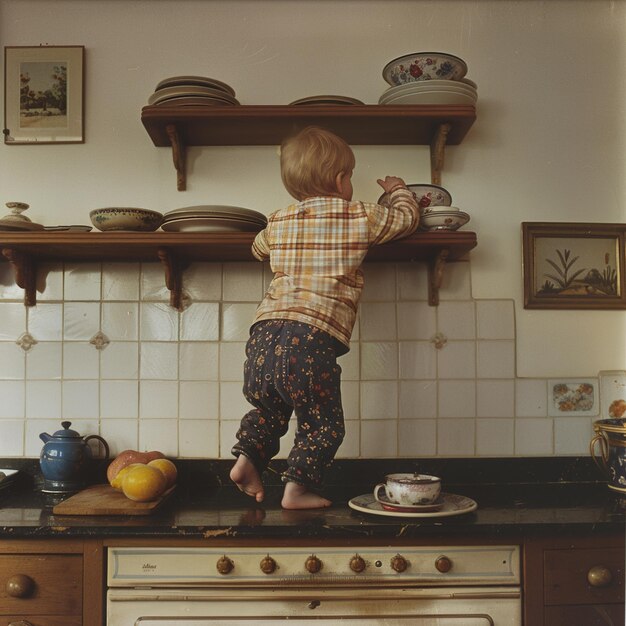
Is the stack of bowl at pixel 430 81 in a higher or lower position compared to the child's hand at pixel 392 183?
higher

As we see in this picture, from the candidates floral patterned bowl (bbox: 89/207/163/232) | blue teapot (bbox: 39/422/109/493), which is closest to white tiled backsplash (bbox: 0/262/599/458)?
blue teapot (bbox: 39/422/109/493)

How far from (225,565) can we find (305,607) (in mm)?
191

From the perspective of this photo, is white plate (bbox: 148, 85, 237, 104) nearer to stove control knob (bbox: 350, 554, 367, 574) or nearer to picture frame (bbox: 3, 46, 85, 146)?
picture frame (bbox: 3, 46, 85, 146)

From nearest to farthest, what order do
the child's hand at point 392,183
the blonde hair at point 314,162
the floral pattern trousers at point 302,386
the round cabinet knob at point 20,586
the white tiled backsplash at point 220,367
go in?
the round cabinet knob at point 20,586 < the floral pattern trousers at point 302,386 < the blonde hair at point 314,162 < the child's hand at point 392,183 < the white tiled backsplash at point 220,367

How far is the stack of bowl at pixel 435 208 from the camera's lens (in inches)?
68.5

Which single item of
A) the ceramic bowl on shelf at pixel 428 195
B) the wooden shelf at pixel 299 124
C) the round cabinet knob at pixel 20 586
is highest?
the wooden shelf at pixel 299 124

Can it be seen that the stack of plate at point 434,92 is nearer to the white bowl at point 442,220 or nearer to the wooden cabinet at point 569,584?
the white bowl at point 442,220

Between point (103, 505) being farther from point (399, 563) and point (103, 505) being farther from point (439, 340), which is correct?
point (439, 340)

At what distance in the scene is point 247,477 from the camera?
5.25ft

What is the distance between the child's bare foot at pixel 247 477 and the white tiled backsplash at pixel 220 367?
0.30m

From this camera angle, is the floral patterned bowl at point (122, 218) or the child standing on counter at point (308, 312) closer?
the child standing on counter at point (308, 312)

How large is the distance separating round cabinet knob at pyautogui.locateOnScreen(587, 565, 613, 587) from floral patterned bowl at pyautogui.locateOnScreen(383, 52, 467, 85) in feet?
4.11

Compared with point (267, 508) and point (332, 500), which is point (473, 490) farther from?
point (267, 508)

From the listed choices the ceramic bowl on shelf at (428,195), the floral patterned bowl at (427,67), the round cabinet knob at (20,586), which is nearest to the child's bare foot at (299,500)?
the round cabinet knob at (20,586)
